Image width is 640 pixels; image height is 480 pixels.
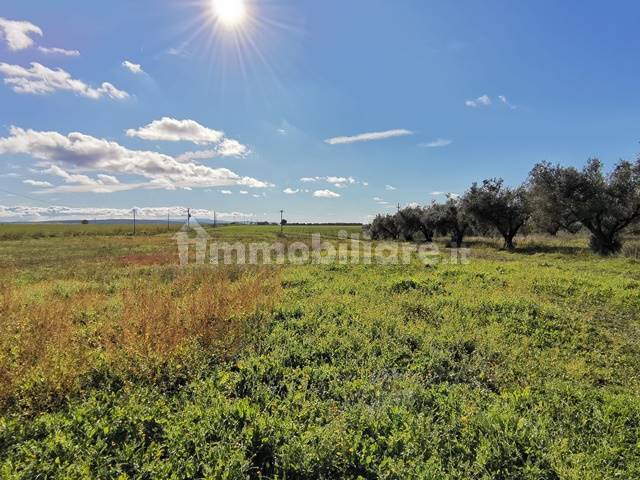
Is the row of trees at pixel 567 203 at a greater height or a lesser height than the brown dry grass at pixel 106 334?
greater

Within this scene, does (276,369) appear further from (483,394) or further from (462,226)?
(462,226)

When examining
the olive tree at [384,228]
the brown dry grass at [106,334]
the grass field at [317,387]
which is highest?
the olive tree at [384,228]

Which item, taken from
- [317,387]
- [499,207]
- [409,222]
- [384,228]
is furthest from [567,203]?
[384,228]

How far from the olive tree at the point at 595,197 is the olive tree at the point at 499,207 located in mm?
5338

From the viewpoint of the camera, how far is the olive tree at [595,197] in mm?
21984

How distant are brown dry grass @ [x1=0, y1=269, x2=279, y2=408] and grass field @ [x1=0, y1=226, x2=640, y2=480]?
3 cm

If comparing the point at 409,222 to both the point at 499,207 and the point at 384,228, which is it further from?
the point at 499,207

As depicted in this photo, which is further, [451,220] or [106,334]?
[451,220]

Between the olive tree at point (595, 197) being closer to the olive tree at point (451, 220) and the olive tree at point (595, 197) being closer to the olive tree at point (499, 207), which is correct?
the olive tree at point (499, 207)

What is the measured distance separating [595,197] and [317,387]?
2734cm

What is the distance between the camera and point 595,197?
75.0ft

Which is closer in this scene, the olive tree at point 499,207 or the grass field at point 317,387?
the grass field at point 317,387

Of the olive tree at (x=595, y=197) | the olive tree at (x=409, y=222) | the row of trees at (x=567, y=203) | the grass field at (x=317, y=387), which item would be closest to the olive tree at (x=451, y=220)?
the row of trees at (x=567, y=203)

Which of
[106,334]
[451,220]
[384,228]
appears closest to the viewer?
[106,334]
